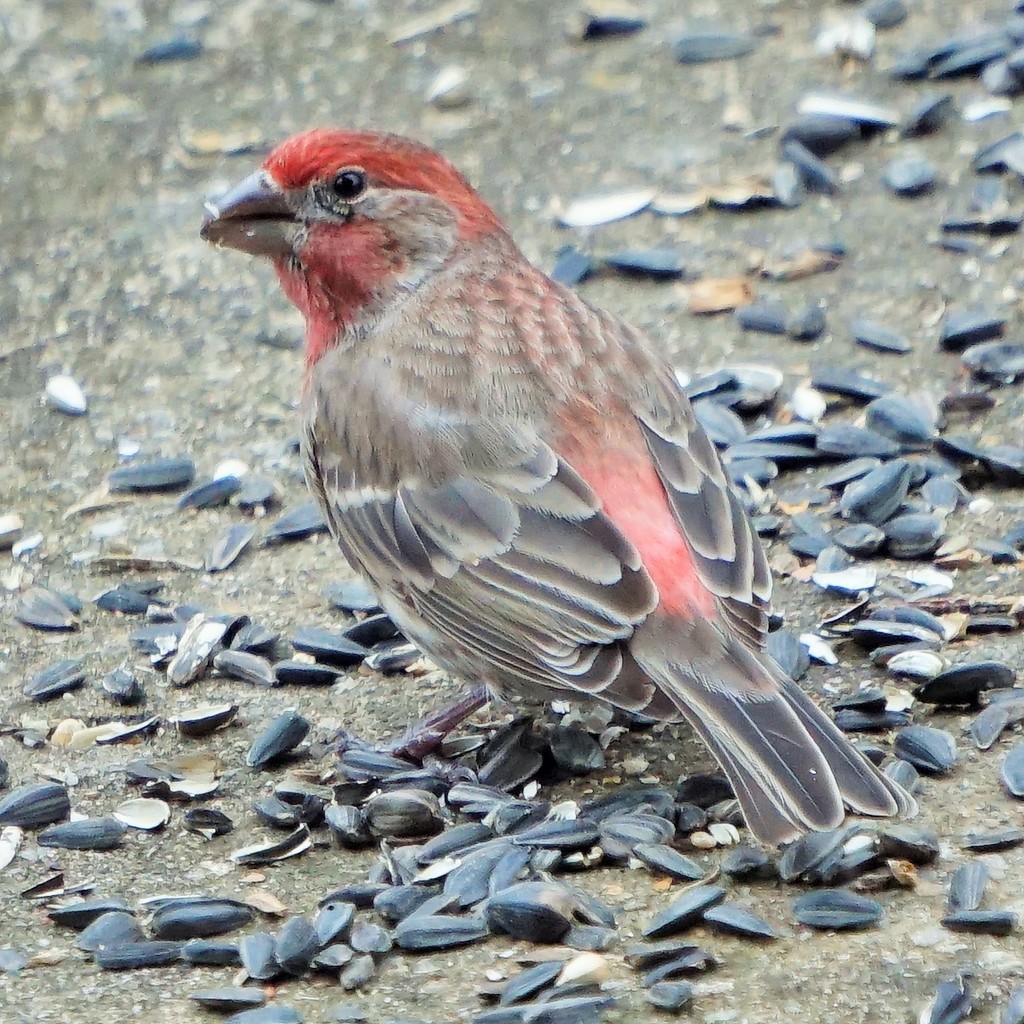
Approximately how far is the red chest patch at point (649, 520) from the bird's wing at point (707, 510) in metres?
0.03

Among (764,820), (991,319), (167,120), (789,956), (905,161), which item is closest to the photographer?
(789,956)

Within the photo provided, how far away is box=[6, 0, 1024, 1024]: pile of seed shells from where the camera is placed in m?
3.96

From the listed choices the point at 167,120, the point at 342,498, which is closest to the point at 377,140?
the point at 342,498

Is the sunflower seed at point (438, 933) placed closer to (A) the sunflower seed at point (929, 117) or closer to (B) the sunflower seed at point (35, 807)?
(B) the sunflower seed at point (35, 807)

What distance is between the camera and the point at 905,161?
7496mm

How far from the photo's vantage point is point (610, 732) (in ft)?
16.2

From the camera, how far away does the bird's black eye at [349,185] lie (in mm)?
5320

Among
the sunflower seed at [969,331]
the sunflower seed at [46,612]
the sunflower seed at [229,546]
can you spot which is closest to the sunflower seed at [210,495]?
the sunflower seed at [229,546]

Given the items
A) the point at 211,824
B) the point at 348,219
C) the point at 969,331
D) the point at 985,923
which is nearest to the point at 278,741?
the point at 211,824

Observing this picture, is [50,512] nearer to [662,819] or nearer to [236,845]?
[236,845]

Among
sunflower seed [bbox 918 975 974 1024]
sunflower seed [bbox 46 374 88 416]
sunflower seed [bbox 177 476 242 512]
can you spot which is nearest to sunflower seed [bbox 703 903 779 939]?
sunflower seed [bbox 918 975 974 1024]

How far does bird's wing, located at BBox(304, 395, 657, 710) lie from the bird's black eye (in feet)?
2.41

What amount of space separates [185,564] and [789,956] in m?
2.75

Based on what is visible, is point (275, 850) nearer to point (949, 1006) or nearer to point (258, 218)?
point (949, 1006)
